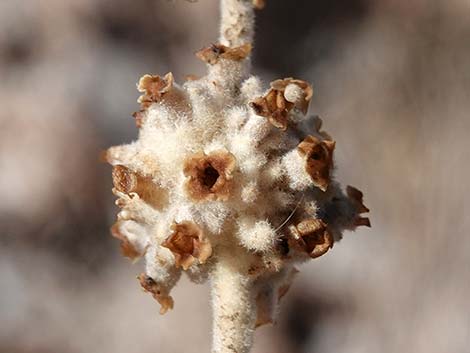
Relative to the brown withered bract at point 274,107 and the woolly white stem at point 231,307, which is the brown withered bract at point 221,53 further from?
the woolly white stem at point 231,307

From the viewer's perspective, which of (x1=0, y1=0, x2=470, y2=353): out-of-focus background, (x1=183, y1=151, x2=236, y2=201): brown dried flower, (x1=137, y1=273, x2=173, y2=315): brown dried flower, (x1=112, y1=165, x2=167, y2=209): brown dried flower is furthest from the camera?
(x1=0, y1=0, x2=470, y2=353): out-of-focus background

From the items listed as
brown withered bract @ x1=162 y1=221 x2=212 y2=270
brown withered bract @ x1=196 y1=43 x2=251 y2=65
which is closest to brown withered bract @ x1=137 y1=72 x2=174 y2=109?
brown withered bract @ x1=196 y1=43 x2=251 y2=65

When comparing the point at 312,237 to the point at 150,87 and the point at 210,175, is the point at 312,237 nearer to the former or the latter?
the point at 210,175

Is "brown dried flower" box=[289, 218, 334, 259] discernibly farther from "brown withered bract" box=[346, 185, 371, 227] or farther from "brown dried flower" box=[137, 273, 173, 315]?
"brown dried flower" box=[137, 273, 173, 315]

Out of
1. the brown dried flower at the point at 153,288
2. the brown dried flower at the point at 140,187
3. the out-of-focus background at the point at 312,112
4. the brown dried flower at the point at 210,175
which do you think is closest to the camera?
the brown dried flower at the point at 210,175

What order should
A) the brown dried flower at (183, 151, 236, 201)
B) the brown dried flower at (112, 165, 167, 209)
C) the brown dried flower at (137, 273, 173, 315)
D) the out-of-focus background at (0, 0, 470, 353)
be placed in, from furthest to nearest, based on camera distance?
the out-of-focus background at (0, 0, 470, 353) → the brown dried flower at (137, 273, 173, 315) → the brown dried flower at (112, 165, 167, 209) → the brown dried flower at (183, 151, 236, 201)

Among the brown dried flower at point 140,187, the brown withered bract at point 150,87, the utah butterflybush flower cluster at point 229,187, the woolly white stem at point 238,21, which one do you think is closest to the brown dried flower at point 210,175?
the utah butterflybush flower cluster at point 229,187

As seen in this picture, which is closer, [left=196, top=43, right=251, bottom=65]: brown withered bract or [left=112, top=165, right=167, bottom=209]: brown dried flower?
[left=112, top=165, right=167, bottom=209]: brown dried flower
